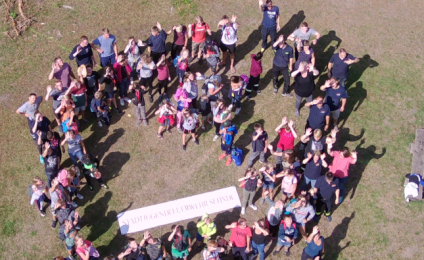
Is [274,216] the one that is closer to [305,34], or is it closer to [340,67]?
[340,67]

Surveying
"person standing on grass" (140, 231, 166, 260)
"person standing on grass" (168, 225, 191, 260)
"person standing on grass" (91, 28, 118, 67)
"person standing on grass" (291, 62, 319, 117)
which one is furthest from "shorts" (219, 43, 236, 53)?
"person standing on grass" (140, 231, 166, 260)

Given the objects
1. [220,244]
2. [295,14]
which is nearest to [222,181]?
[220,244]

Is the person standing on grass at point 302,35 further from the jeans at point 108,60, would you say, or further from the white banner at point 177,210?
the jeans at point 108,60

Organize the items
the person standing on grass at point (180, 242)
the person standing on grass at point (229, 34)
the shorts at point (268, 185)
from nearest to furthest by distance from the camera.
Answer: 1. the person standing on grass at point (180, 242)
2. the shorts at point (268, 185)
3. the person standing on grass at point (229, 34)

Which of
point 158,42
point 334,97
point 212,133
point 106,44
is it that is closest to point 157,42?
point 158,42

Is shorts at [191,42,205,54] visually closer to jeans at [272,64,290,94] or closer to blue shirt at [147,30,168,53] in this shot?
blue shirt at [147,30,168,53]

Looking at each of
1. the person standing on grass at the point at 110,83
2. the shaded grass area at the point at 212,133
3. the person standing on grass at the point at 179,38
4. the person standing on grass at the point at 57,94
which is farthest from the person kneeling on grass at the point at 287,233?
the person standing on grass at the point at 57,94

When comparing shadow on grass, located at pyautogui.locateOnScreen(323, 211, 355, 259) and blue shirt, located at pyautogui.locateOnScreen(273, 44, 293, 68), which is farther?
blue shirt, located at pyautogui.locateOnScreen(273, 44, 293, 68)

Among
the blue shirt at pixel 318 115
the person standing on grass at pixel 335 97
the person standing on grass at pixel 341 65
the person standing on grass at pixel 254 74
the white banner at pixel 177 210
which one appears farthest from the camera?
the person standing on grass at pixel 341 65
